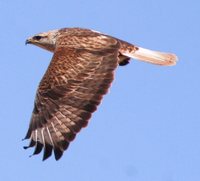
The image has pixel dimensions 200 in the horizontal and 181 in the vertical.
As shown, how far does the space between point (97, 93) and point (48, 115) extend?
81 cm

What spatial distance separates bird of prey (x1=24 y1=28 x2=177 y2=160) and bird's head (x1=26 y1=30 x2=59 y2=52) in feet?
0.42

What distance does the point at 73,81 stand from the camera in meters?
14.1

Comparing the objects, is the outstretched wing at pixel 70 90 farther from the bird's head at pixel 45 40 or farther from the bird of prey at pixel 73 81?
the bird's head at pixel 45 40

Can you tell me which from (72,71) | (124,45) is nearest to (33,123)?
(72,71)

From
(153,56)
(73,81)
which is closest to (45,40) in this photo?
(153,56)

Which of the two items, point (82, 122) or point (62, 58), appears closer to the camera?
point (82, 122)

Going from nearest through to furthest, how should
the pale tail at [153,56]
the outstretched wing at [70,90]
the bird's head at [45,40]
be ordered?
the outstretched wing at [70,90]
the pale tail at [153,56]
the bird's head at [45,40]

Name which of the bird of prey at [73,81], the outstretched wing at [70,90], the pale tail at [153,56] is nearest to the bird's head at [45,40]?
the bird of prey at [73,81]

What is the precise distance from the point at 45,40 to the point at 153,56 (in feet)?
6.95

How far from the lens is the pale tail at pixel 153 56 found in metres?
15.2

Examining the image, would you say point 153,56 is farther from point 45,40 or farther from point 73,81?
point 45,40

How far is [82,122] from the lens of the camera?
13.2 metres

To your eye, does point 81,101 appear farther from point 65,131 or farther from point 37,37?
point 37,37

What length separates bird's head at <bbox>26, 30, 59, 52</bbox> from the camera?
16016 millimetres
